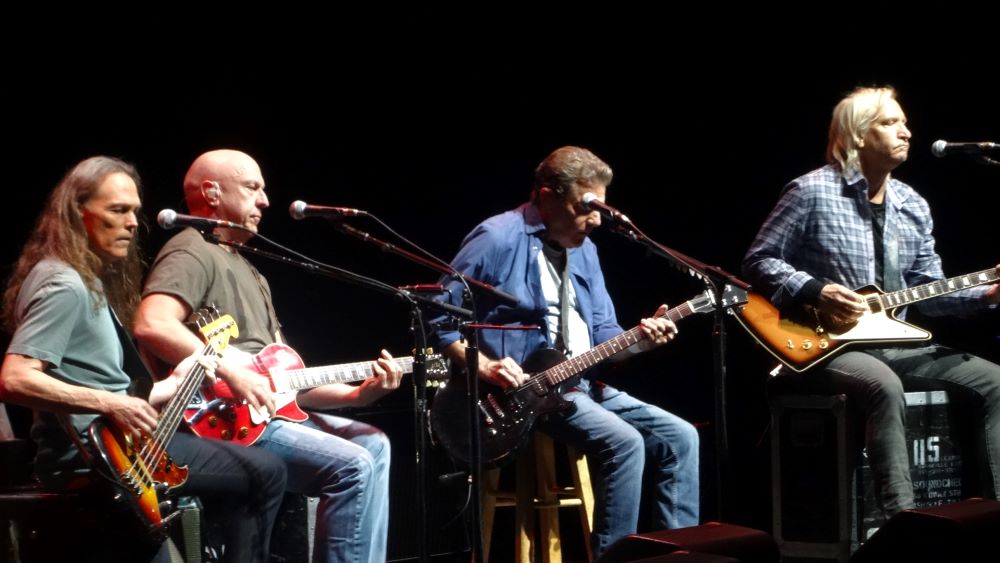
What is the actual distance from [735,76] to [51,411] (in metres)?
4.35

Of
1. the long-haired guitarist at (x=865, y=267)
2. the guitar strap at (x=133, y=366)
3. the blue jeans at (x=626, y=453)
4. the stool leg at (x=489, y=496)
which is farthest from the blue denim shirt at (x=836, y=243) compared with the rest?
the guitar strap at (x=133, y=366)

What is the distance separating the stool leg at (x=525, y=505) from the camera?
4637mm

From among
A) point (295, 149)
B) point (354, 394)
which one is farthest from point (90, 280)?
point (295, 149)

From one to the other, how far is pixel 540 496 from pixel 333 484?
3.62 feet

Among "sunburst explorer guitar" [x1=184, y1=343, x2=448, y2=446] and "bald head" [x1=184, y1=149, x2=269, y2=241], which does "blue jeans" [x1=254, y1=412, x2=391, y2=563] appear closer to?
"sunburst explorer guitar" [x1=184, y1=343, x2=448, y2=446]

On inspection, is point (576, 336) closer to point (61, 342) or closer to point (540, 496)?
point (540, 496)

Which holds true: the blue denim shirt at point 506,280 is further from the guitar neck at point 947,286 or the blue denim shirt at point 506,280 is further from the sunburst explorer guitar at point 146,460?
the guitar neck at point 947,286

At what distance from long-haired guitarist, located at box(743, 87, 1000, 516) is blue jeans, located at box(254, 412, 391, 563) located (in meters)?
1.98

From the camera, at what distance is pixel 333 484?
12.8ft

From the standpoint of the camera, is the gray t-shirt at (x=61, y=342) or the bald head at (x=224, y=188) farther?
the bald head at (x=224, y=188)

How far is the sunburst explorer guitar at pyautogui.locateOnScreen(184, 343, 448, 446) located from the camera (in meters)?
3.82

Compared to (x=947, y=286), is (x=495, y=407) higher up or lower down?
lower down

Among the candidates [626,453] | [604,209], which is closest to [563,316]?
[626,453]

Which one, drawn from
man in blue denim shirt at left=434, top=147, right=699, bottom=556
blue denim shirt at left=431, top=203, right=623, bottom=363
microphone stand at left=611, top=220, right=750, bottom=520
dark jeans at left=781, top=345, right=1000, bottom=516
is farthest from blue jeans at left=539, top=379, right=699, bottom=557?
dark jeans at left=781, top=345, right=1000, bottom=516
